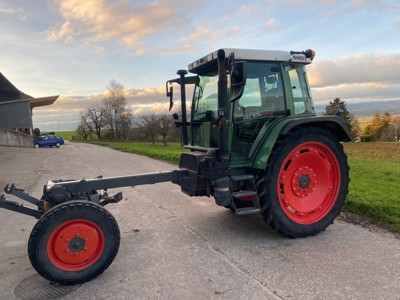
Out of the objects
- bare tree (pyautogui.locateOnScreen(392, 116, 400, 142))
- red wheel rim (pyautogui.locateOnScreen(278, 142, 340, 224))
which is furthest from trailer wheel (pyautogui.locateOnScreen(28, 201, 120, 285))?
bare tree (pyautogui.locateOnScreen(392, 116, 400, 142))

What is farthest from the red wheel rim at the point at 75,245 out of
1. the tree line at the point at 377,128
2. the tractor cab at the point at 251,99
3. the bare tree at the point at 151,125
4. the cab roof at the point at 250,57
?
the tree line at the point at 377,128

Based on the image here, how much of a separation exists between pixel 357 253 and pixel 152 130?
3816 cm

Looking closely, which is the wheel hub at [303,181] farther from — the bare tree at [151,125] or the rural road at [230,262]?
the bare tree at [151,125]

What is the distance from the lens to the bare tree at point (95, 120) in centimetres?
6656

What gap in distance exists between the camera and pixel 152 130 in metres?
41.2

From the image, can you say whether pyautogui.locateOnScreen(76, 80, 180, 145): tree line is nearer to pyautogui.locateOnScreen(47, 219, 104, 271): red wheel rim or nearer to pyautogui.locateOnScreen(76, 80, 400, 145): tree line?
pyautogui.locateOnScreen(76, 80, 400, 145): tree line

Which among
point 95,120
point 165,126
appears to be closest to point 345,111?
point 165,126

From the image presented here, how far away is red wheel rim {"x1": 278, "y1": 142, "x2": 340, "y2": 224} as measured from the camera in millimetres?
4715

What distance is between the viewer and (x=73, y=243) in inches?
143

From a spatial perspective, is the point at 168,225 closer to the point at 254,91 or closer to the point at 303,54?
the point at 254,91

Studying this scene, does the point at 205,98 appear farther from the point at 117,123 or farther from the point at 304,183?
the point at 117,123

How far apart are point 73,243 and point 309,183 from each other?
327 centimetres

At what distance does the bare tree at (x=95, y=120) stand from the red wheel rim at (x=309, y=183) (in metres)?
64.1

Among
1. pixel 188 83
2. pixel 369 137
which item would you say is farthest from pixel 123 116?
pixel 188 83
